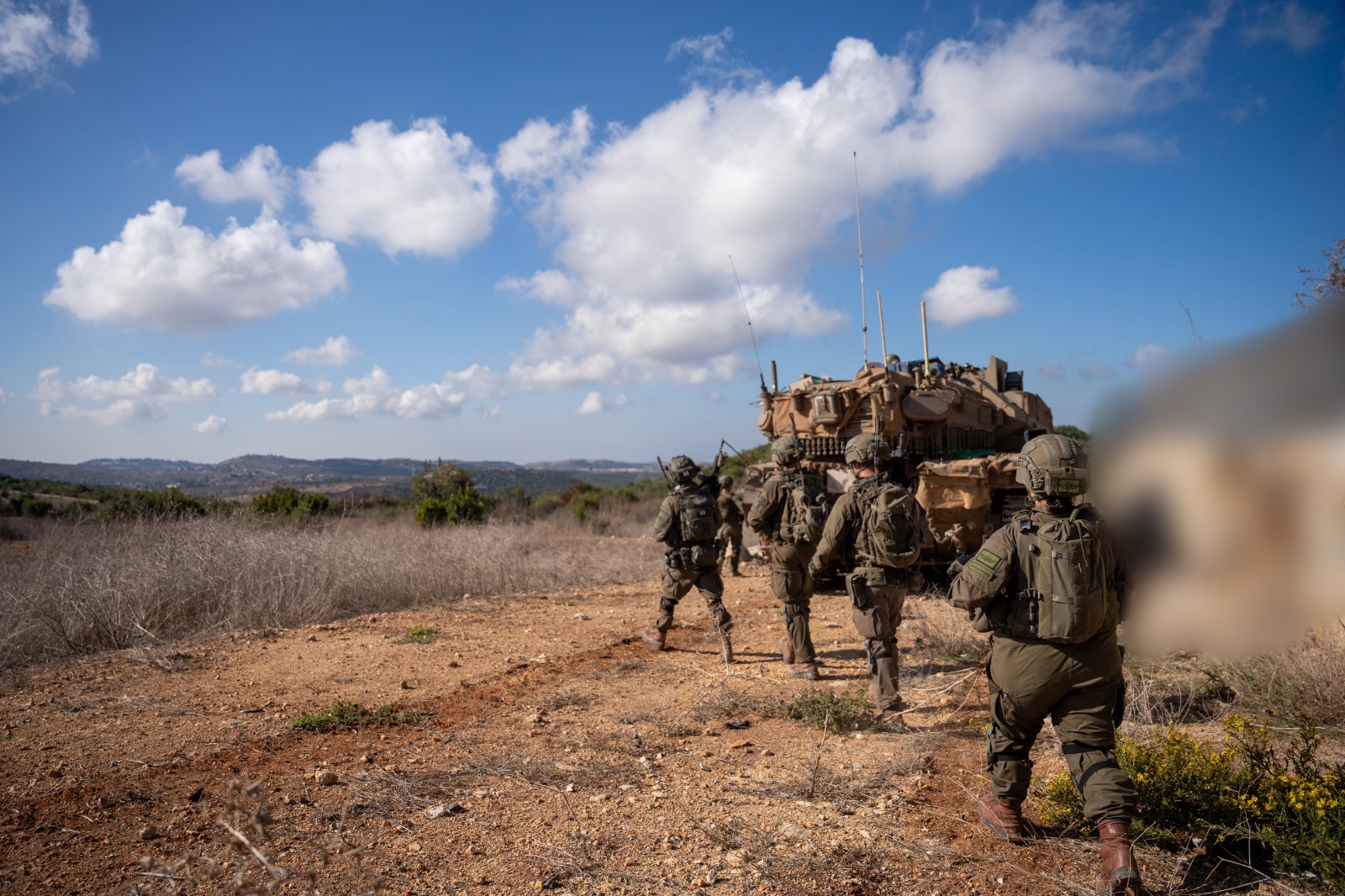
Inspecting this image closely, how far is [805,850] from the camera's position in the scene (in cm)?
339

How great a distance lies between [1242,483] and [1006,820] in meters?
1.97

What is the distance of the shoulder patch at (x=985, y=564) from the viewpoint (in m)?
3.25

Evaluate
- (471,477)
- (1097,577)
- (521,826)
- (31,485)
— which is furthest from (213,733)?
(31,485)

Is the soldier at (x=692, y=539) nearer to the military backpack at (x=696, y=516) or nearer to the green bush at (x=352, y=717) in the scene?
the military backpack at (x=696, y=516)

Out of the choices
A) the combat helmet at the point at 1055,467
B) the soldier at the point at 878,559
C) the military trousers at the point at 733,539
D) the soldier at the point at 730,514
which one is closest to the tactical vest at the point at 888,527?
A: the soldier at the point at 878,559

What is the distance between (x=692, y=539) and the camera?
691cm

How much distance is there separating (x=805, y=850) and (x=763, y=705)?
2.23 metres

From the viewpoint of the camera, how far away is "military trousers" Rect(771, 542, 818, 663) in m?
6.42

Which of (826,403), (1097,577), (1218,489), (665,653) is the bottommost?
(665,653)

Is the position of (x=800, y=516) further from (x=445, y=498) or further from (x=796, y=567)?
(x=445, y=498)

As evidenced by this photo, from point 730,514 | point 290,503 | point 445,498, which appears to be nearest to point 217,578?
point 730,514

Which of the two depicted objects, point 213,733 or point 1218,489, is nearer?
point 1218,489

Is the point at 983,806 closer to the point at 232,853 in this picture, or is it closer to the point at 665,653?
the point at 232,853

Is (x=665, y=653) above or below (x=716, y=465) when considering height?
below
